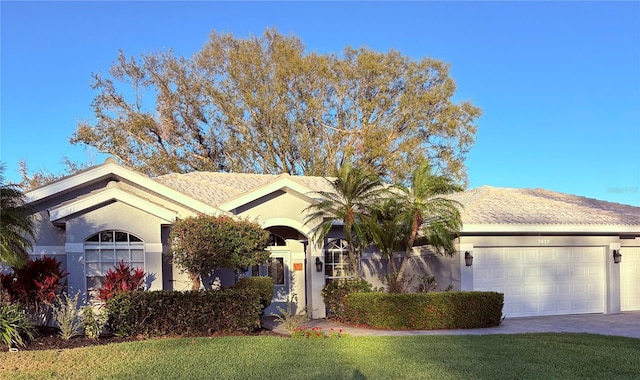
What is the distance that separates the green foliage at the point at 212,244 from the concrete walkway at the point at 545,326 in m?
2.05

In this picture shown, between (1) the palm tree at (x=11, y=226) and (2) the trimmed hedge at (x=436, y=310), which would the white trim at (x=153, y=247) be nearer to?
(1) the palm tree at (x=11, y=226)

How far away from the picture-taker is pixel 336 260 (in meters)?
19.7

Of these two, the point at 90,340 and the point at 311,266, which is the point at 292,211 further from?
the point at 90,340

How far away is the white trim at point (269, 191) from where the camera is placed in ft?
57.9

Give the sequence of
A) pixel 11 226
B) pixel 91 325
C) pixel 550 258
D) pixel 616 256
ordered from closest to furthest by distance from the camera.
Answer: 1. pixel 11 226
2. pixel 91 325
3. pixel 550 258
4. pixel 616 256

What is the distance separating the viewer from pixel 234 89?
32.9 metres

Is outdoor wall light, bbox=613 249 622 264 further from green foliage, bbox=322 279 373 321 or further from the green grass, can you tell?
green foliage, bbox=322 279 373 321

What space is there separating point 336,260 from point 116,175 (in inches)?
293

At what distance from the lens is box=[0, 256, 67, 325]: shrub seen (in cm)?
1322

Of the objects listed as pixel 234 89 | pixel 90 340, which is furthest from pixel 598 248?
pixel 234 89

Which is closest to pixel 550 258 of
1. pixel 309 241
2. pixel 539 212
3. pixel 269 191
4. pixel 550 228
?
pixel 550 228

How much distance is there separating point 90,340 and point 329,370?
236 inches

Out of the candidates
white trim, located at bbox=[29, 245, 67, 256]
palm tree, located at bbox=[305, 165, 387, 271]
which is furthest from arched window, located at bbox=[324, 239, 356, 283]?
white trim, located at bbox=[29, 245, 67, 256]

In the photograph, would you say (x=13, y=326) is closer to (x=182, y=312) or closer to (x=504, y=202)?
(x=182, y=312)
